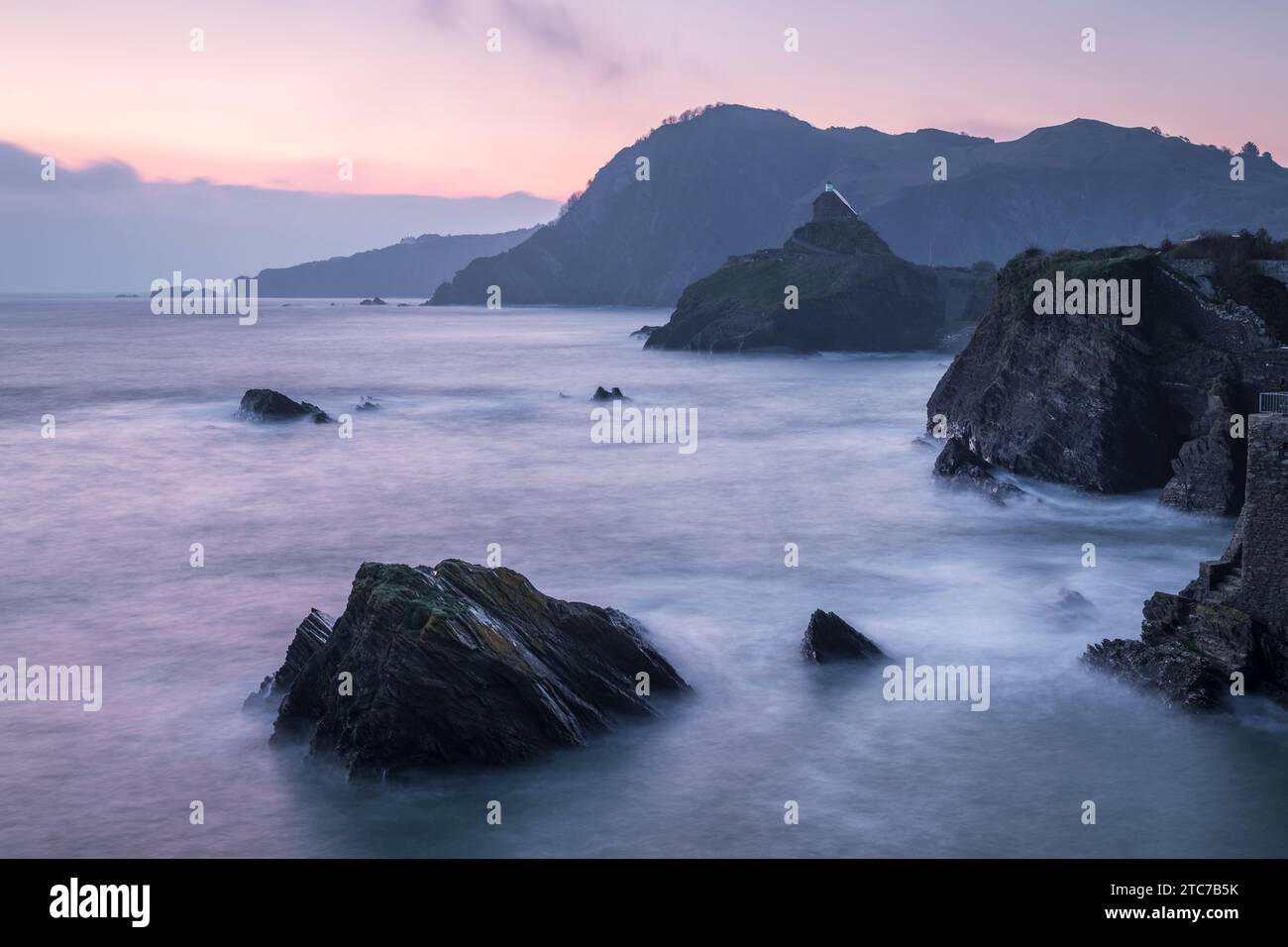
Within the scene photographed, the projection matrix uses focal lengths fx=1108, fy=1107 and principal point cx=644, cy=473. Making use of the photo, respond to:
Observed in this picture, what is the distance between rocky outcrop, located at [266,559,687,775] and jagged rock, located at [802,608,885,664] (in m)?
3.61

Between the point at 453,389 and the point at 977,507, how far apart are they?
47473mm

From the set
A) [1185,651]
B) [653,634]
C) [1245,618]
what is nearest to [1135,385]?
[1185,651]

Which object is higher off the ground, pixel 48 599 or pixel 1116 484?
pixel 1116 484

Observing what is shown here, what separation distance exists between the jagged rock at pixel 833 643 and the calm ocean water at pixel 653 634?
0.53 meters

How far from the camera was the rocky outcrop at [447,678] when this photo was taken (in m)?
14.4

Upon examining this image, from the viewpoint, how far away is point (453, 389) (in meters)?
73.5

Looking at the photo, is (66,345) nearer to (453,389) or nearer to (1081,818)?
(453,389)

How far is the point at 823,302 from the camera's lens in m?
111

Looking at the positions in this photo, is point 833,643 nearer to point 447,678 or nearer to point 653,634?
point 653,634

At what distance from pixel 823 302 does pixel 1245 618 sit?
96.7 meters

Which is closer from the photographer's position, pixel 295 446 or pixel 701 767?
pixel 701 767

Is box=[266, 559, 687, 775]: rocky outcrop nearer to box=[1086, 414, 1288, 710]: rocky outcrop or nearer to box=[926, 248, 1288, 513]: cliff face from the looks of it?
box=[1086, 414, 1288, 710]: rocky outcrop
